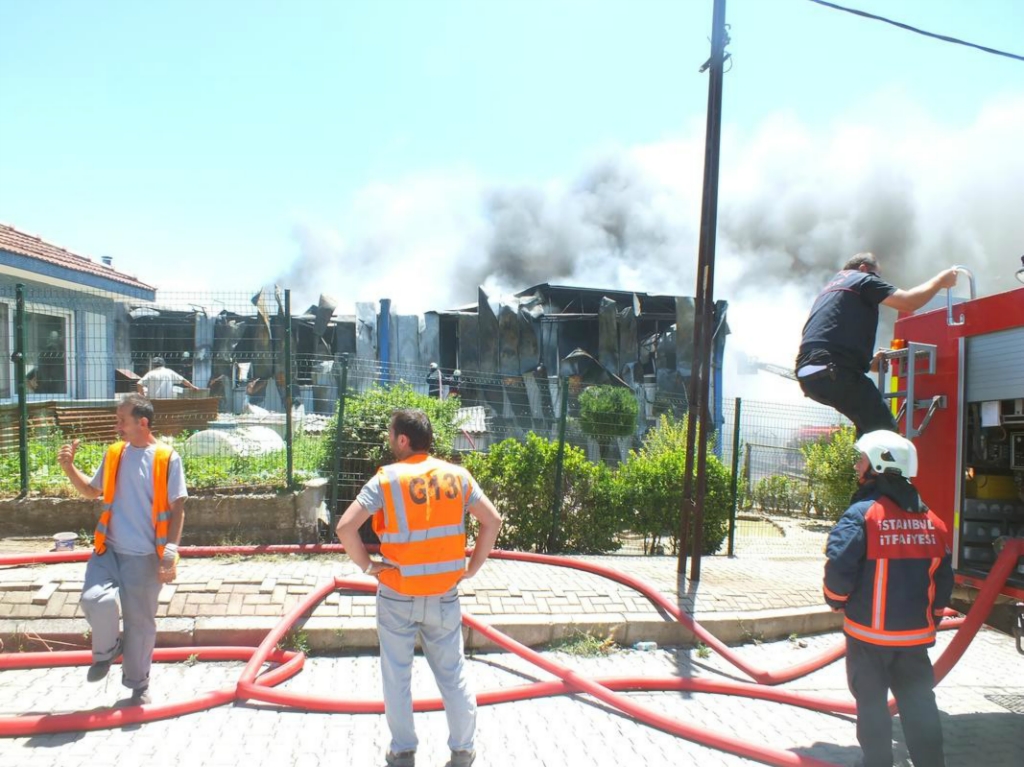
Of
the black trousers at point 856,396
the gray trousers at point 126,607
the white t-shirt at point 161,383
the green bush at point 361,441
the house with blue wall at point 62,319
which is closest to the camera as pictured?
the gray trousers at point 126,607

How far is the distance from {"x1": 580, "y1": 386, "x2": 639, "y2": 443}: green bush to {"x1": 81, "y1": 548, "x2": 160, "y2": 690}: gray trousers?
6383mm

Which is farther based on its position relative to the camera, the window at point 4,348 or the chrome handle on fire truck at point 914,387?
the window at point 4,348

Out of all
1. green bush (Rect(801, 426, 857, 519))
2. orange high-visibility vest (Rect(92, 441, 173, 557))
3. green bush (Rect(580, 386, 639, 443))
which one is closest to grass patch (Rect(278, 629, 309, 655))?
orange high-visibility vest (Rect(92, 441, 173, 557))

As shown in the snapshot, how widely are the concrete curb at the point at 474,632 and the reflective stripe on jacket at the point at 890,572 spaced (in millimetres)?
2207

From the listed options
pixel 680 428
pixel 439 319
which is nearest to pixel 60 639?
pixel 680 428

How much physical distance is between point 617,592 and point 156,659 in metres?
3.36

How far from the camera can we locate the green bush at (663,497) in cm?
812

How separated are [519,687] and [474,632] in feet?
2.90

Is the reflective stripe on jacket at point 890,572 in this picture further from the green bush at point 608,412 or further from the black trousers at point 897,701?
the green bush at point 608,412

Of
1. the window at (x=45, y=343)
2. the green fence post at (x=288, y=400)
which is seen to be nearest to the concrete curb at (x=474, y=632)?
the green fence post at (x=288, y=400)

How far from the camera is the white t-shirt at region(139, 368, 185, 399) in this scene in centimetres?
1112

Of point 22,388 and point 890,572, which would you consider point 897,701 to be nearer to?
point 890,572

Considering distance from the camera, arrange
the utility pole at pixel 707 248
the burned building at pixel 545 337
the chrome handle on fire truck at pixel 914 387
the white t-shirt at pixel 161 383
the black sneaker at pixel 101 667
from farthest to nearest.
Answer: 1. the burned building at pixel 545 337
2. the white t-shirt at pixel 161 383
3. the utility pole at pixel 707 248
4. the chrome handle on fire truck at pixel 914 387
5. the black sneaker at pixel 101 667

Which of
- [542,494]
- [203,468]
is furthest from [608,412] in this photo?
[203,468]
